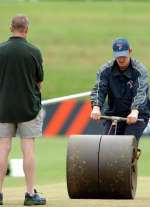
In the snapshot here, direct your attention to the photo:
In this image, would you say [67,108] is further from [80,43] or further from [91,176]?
[80,43]

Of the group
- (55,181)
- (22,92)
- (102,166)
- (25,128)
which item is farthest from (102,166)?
(55,181)

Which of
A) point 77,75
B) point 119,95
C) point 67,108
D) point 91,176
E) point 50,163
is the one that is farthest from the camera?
point 77,75

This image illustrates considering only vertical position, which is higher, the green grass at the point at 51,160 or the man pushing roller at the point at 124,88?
the man pushing roller at the point at 124,88

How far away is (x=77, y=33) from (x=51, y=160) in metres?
21.2

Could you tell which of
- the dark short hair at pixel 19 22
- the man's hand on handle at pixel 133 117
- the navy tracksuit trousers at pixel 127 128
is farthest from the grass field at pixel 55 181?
the dark short hair at pixel 19 22

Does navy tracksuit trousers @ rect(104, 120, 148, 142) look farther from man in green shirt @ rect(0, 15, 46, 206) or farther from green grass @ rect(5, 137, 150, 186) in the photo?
green grass @ rect(5, 137, 150, 186)

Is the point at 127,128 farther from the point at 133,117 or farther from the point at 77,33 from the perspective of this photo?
the point at 77,33

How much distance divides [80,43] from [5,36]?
2516mm

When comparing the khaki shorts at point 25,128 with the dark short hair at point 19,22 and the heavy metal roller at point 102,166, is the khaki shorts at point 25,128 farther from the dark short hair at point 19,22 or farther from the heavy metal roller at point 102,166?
the dark short hair at point 19,22

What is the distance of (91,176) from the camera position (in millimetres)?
11602

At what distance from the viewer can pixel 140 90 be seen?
12.2 metres

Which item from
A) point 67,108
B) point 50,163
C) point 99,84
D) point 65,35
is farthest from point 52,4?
point 99,84

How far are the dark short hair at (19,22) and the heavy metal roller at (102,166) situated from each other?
126 centimetres

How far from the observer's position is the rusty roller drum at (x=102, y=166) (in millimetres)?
11539
